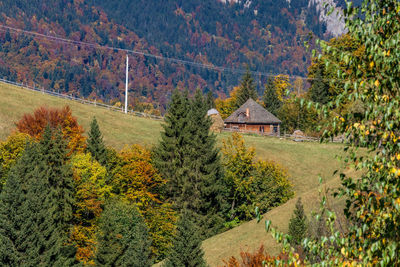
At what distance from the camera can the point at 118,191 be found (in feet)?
251

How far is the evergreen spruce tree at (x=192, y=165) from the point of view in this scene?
7850 centimetres

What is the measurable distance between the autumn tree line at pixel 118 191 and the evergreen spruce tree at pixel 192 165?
0.15 meters

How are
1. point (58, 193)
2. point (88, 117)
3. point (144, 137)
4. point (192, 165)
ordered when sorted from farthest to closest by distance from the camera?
point (88, 117) → point (144, 137) → point (192, 165) → point (58, 193)

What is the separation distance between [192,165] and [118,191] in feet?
39.2

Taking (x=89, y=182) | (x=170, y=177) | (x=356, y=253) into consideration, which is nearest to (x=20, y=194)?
(x=89, y=182)

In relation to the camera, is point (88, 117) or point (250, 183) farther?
point (88, 117)

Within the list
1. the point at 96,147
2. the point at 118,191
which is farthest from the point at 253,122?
the point at 96,147

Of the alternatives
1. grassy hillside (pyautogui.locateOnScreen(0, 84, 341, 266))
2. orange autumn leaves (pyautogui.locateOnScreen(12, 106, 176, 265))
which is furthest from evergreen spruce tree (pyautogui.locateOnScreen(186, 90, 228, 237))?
grassy hillside (pyautogui.locateOnScreen(0, 84, 341, 266))

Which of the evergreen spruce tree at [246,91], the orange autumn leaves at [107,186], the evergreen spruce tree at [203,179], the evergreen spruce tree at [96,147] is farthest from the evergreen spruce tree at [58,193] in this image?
the evergreen spruce tree at [246,91]

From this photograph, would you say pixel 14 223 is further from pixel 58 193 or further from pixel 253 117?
pixel 253 117

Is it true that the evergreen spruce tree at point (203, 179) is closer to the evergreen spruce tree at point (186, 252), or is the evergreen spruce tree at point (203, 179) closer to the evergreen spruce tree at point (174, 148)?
the evergreen spruce tree at point (174, 148)

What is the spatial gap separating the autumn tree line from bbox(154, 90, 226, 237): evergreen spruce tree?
15cm

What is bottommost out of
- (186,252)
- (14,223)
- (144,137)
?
(14,223)

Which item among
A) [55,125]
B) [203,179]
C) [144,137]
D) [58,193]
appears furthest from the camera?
[144,137]
